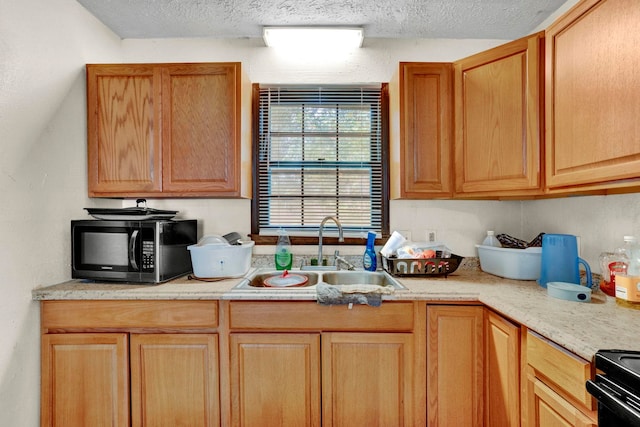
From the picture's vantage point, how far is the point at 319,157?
223 cm

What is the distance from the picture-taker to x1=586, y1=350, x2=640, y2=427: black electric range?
748mm

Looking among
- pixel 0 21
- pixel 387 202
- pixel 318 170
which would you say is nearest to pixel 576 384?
pixel 387 202

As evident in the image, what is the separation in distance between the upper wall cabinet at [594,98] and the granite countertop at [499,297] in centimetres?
48

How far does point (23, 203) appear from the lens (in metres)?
1.48

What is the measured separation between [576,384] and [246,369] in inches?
49.8

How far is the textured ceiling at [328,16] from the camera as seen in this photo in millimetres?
1814

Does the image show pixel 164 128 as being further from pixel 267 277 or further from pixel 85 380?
pixel 85 380

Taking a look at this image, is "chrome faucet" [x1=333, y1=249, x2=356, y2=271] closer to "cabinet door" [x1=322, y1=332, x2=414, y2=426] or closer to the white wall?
"cabinet door" [x1=322, y1=332, x2=414, y2=426]

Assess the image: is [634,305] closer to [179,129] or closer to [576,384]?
[576,384]

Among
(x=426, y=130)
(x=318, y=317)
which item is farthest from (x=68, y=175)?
(x=426, y=130)

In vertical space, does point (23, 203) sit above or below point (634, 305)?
above

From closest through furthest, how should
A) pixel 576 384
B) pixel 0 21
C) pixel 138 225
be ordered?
1. pixel 576 384
2. pixel 0 21
3. pixel 138 225

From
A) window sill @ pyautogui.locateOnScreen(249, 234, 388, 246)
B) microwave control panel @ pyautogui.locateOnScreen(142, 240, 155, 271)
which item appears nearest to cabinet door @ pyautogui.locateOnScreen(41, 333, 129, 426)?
microwave control panel @ pyautogui.locateOnScreen(142, 240, 155, 271)

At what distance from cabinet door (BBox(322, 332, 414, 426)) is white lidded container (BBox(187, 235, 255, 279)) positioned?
672 mm
